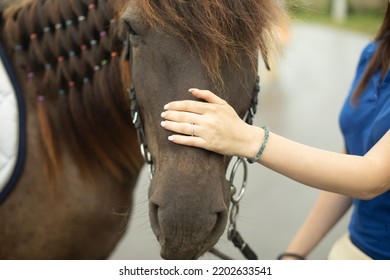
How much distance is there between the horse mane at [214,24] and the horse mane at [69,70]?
15.4 inches

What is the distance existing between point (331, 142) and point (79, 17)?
4.05 meters

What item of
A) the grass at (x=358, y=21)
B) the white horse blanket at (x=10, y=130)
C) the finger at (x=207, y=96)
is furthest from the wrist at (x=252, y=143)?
the grass at (x=358, y=21)

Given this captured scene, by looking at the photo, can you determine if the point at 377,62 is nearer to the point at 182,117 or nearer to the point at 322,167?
the point at 322,167

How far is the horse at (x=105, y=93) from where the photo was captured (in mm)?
1293

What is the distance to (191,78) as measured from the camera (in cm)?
128

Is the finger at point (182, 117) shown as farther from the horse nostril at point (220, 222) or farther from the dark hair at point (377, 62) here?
the dark hair at point (377, 62)

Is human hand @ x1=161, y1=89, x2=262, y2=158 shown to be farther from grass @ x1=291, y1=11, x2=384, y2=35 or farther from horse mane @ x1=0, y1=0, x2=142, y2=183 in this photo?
grass @ x1=291, y1=11, x2=384, y2=35

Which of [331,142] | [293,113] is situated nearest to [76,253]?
[331,142]

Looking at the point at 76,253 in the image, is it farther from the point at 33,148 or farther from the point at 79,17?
the point at 79,17

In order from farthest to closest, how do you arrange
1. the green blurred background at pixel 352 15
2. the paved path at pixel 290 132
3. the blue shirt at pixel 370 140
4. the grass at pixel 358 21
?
the green blurred background at pixel 352 15 → the grass at pixel 358 21 → the paved path at pixel 290 132 → the blue shirt at pixel 370 140

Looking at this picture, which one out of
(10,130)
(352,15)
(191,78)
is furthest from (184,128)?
(352,15)

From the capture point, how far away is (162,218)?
1.24 meters

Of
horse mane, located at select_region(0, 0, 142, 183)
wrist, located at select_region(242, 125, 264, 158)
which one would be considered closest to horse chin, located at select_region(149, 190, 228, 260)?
wrist, located at select_region(242, 125, 264, 158)

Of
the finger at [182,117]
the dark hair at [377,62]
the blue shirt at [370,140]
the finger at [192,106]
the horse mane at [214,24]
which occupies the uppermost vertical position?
the horse mane at [214,24]
